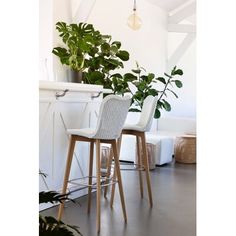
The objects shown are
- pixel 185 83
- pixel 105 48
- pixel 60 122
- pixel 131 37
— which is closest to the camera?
pixel 60 122

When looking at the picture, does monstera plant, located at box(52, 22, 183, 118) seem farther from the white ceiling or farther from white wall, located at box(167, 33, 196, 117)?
white wall, located at box(167, 33, 196, 117)

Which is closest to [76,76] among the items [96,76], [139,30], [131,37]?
[96,76]

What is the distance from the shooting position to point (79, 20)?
490 centimetres

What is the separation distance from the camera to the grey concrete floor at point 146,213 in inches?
116

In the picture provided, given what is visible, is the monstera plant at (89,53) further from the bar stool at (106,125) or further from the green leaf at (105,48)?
the bar stool at (106,125)

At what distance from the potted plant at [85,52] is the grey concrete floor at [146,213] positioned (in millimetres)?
1376

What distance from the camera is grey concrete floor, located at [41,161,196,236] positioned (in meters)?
2.96

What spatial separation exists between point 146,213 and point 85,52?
1843mm

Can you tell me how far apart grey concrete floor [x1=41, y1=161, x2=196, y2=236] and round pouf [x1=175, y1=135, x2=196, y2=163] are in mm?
1575

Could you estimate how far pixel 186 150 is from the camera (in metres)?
6.38

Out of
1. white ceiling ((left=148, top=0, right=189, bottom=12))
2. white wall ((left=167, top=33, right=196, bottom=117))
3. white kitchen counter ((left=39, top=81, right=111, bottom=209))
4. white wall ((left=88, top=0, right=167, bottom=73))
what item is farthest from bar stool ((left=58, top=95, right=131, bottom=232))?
white wall ((left=167, top=33, right=196, bottom=117))

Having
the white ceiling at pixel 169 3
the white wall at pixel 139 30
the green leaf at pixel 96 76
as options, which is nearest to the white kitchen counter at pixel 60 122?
the green leaf at pixel 96 76

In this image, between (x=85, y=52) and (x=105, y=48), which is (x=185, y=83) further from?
(x=85, y=52)
